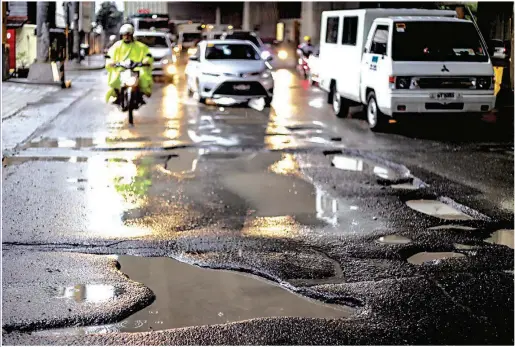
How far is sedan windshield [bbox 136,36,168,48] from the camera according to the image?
1191 inches

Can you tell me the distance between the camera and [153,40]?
100 ft

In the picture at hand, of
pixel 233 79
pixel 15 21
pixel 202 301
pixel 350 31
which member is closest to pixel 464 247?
pixel 202 301

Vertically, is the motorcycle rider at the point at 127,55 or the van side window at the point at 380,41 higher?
the van side window at the point at 380,41

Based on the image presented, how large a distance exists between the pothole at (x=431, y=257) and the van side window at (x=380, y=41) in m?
8.22

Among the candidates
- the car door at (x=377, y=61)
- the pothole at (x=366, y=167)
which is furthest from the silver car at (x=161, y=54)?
the pothole at (x=366, y=167)

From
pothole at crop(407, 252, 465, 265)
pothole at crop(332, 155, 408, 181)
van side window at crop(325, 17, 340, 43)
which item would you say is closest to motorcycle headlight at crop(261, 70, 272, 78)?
van side window at crop(325, 17, 340, 43)

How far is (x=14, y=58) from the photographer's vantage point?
89.5ft

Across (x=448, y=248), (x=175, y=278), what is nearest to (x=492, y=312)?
(x=448, y=248)

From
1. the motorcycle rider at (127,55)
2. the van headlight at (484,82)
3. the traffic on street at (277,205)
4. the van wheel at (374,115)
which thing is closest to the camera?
the traffic on street at (277,205)

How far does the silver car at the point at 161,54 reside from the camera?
28891 millimetres

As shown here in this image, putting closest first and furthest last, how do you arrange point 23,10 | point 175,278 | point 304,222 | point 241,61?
point 175,278 < point 304,222 < point 241,61 < point 23,10

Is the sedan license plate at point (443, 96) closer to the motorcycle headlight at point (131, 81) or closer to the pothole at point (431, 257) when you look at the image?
the motorcycle headlight at point (131, 81)

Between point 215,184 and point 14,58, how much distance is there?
64.4 feet

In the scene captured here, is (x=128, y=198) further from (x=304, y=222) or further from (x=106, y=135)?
(x=106, y=135)
